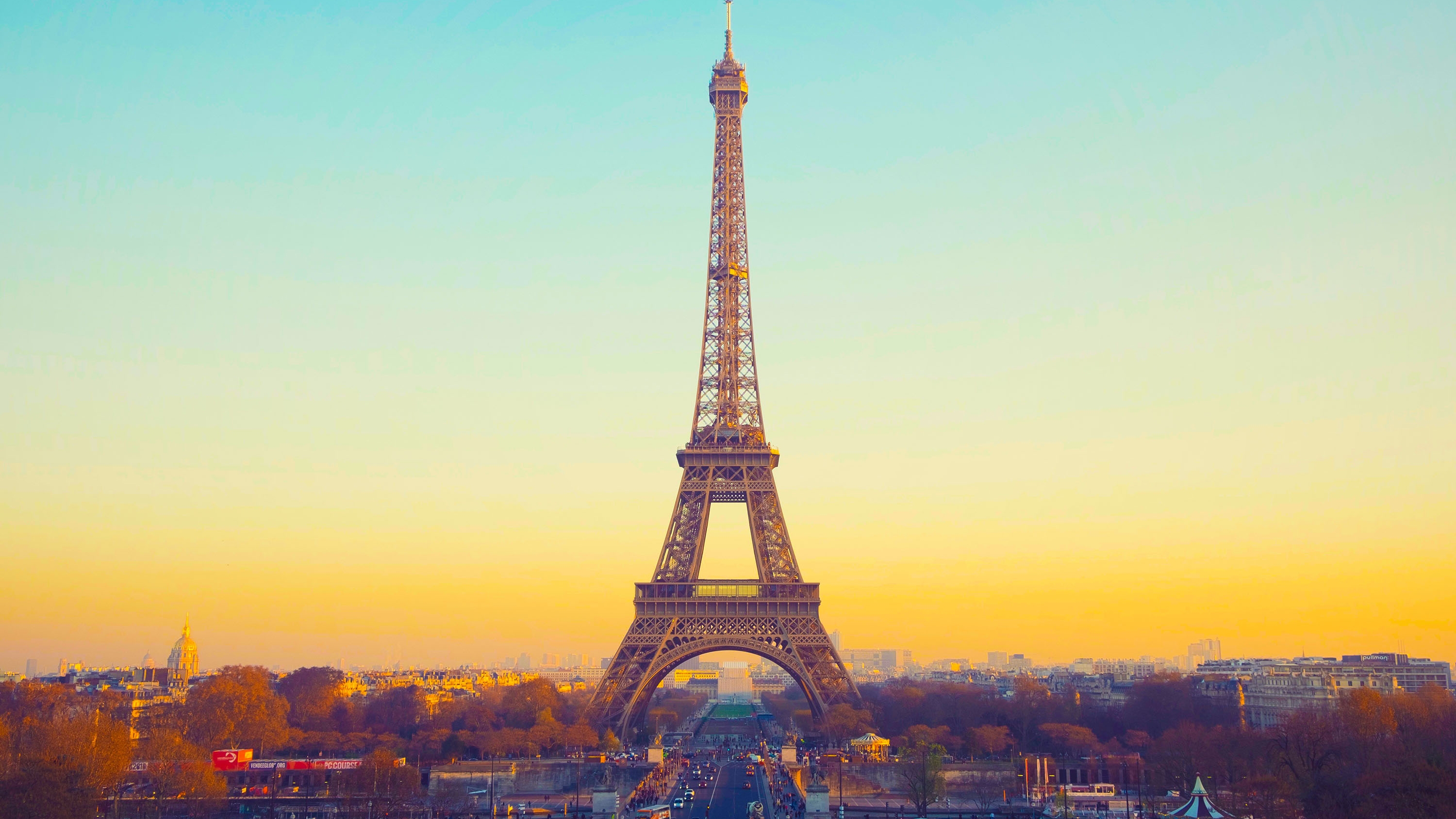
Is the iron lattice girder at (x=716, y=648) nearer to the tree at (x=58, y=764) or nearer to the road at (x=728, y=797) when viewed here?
the road at (x=728, y=797)

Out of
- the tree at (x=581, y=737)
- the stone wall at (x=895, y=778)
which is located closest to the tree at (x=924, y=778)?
the stone wall at (x=895, y=778)

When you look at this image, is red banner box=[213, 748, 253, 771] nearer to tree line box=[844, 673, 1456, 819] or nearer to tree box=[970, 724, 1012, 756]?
tree line box=[844, 673, 1456, 819]

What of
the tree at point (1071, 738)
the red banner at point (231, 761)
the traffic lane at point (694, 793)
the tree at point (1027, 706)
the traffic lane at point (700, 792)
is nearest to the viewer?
the traffic lane at point (700, 792)

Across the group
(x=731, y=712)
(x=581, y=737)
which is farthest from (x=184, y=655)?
(x=581, y=737)

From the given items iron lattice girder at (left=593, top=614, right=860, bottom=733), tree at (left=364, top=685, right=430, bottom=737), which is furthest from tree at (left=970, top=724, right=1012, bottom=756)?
tree at (left=364, top=685, right=430, bottom=737)

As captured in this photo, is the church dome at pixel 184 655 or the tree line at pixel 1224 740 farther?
the church dome at pixel 184 655

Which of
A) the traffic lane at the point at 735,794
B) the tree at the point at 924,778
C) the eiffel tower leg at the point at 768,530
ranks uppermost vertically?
the eiffel tower leg at the point at 768,530

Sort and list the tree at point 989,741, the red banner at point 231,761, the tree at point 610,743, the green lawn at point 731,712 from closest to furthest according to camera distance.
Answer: the red banner at point 231,761 < the tree at point 610,743 < the tree at point 989,741 < the green lawn at point 731,712

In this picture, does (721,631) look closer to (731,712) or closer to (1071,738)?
(1071,738)
